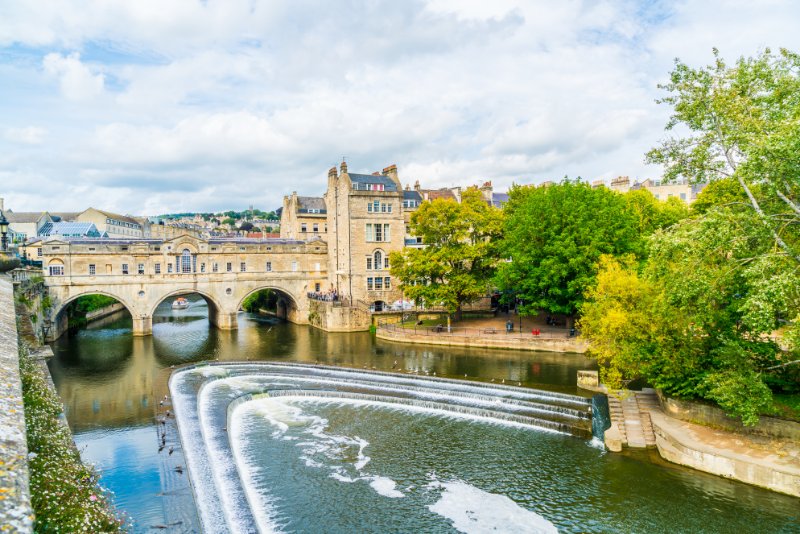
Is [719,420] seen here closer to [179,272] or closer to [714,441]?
[714,441]

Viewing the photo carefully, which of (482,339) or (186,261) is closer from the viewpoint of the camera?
(482,339)

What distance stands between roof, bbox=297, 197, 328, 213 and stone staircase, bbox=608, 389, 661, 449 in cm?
4785

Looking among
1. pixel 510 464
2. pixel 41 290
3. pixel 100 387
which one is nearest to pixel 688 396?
pixel 510 464

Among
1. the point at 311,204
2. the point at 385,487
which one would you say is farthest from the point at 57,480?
the point at 311,204

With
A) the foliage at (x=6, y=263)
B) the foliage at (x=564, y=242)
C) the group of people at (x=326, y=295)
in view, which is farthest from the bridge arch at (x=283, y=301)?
the foliage at (x=6, y=263)

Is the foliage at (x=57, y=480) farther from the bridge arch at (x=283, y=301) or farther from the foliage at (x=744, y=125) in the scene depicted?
the bridge arch at (x=283, y=301)

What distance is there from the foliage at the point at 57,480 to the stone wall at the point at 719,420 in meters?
19.6

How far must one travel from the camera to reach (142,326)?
47.6 m

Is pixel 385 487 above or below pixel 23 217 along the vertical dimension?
below

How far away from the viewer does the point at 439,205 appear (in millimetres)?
43969

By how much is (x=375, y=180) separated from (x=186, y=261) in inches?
802

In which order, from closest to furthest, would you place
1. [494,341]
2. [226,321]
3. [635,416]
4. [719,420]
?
[719,420]
[635,416]
[494,341]
[226,321]

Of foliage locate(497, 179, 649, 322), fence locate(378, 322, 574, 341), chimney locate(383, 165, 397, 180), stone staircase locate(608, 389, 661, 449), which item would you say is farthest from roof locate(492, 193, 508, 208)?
stone staircase locate(608, 389, 661, 449)

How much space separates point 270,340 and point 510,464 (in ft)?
101
